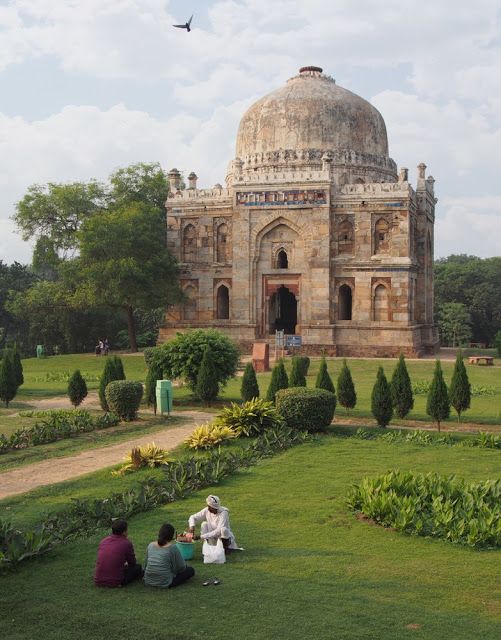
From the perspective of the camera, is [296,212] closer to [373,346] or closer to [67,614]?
[373,346]

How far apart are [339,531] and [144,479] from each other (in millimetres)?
4001

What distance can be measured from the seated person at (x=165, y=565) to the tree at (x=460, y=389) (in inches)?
479

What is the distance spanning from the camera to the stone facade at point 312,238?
3719cm

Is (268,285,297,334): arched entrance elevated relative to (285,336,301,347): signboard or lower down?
elevated

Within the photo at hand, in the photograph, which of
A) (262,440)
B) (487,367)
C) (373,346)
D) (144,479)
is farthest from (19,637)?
(373,346)

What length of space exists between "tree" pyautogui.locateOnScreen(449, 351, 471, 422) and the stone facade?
660 inches

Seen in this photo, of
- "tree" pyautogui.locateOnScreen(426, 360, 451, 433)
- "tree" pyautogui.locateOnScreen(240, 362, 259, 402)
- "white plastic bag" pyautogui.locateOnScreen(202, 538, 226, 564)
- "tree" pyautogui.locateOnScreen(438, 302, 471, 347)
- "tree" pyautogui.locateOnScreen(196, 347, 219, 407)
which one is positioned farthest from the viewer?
"tree" pyautogui.locateOnScreen(438, 302, 471, 347)

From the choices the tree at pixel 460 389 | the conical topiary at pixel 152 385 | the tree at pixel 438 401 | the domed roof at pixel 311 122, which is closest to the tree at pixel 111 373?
the conical topiary at pixel 152 385

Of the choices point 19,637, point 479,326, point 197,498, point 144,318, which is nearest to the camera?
point 19,637

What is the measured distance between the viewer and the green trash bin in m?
20.3

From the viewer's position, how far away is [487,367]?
107 ft

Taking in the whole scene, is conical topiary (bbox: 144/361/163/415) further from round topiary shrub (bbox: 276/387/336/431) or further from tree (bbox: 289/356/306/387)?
round topiary shrub (bbox: 276/387/336/431)

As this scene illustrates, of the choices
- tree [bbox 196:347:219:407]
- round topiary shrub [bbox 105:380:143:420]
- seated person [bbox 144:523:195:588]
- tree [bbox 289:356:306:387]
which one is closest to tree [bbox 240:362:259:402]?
tree [bbox 289:356:306:387]

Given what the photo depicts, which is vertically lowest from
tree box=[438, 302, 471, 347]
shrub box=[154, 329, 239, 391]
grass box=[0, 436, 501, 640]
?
grass box=[0, 436, 501, 640]
